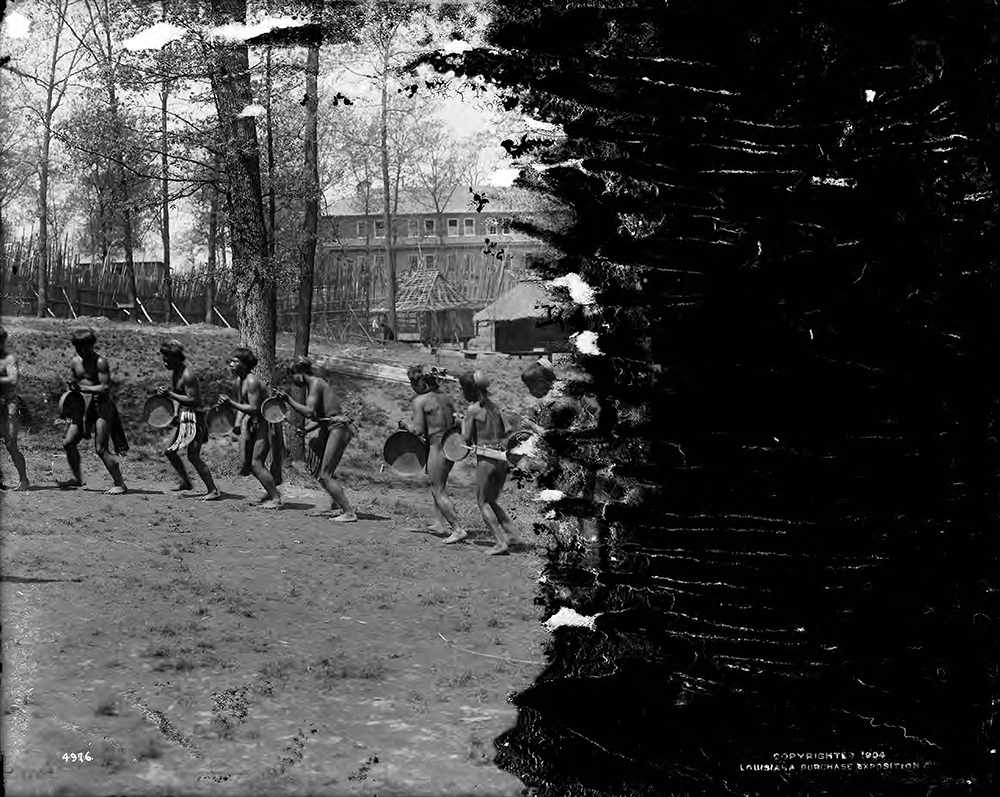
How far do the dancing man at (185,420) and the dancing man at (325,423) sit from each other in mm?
748

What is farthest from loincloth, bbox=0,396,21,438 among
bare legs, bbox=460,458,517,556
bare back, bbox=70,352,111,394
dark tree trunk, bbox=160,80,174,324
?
bare legs, bbox=460,458,517,556

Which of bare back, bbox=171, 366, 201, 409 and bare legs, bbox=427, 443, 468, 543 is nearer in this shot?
bare legs, bbox=427, 443, 468, 543

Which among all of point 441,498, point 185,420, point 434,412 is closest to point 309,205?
point 185,420

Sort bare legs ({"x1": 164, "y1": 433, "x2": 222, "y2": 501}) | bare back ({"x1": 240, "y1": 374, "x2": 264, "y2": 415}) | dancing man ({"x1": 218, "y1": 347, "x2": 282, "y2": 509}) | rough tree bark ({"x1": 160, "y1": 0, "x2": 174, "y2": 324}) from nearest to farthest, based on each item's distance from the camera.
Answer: rough tree bark ({"x1": 160, "y1": 0, "x2": 174, "y2": 324}), bare legs ({"x1": 164, "y1": 433, "x2": 222, "y2": 501}), dancing man ({"x1": 218, "y1": 347, "x2": 282, "y2": 509}), bare back ({"x1": 240, "y1": 374, "x2": 264, "y2": 415})

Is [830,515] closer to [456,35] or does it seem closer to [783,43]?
[783,43]

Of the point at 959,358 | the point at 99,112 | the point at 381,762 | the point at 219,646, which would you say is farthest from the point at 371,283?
the point at 959,358

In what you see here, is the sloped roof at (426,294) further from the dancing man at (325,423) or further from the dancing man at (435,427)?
the dancing man at (435,427)

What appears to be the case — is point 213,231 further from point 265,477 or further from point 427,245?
point 265,477

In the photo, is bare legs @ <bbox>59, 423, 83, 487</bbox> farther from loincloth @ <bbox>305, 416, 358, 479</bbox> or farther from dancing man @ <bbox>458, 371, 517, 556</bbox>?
dancing man @ <bbox>458, 371, 517, 556</bbox>

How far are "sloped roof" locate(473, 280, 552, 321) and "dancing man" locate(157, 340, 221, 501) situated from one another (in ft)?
7.57

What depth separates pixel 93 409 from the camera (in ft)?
25.5

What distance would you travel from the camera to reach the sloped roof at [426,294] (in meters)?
5.03

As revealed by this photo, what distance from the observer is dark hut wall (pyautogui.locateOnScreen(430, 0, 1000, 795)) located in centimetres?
339

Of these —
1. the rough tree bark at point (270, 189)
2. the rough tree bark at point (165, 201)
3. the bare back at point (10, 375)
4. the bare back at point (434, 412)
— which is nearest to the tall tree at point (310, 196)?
the rough tree bark at point (270, 189)
